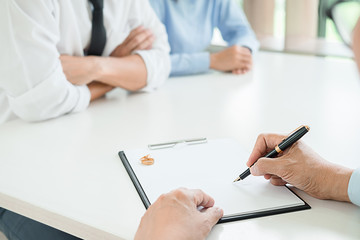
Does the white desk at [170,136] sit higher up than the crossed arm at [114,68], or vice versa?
the crossed arm at [114,68]

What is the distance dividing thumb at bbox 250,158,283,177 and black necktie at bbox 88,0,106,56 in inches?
28.6

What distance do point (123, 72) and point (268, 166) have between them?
2.22 ft

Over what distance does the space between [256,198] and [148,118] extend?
494 mm

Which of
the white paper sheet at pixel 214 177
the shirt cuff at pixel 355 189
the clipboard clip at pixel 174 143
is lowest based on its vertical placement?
the white paper sheet at pixel 214 177

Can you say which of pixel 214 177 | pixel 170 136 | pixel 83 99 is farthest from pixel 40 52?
pixel 214 177

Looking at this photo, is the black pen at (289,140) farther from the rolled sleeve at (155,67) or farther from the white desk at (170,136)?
the rolled sleeve at (155,67)

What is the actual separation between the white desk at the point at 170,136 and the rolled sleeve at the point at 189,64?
0.04 meters

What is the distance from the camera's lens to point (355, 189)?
2.27 feet

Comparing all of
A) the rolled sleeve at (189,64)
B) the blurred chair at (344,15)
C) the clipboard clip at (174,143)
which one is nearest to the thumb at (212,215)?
Result: the clipboard clip at (174,143)

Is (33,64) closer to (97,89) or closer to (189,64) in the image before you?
(97,89)

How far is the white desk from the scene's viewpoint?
26.7 inches

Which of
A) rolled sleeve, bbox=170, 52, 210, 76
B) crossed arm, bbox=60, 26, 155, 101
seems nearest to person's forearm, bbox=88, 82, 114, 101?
crossed arm, bbox=60, 26, 155, 101

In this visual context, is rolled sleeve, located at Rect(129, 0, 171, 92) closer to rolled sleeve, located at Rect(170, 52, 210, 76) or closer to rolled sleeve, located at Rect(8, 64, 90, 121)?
rolled sleeve, located at Rect(170, 52, 210, 76)

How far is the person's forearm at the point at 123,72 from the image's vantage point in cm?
126
